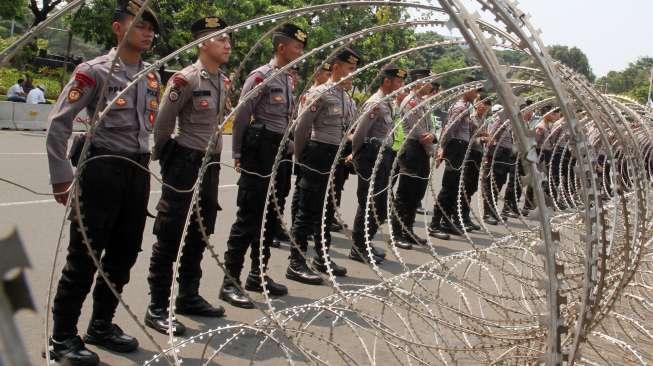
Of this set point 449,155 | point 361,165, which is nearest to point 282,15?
point 361,165

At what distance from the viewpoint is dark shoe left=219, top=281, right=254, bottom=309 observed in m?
4.41

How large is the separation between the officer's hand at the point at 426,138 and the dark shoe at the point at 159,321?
381cm

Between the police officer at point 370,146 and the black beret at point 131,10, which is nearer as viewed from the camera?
the black beret at point 131,10

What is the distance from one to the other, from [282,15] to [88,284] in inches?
64.2

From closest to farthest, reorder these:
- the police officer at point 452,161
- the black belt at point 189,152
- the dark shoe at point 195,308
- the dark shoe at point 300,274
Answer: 1. the black belt at point 189,152
2. the dark shoe at point 195,308
3. the dark shoe at point 300,274
4. the police officer at point 452,161

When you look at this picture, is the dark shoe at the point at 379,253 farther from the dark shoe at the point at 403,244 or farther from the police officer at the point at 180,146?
the police officer at the point at 180,146

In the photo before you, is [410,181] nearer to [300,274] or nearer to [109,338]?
[300,274]

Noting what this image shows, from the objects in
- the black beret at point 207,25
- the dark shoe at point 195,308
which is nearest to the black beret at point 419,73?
the black beret at point 207,25

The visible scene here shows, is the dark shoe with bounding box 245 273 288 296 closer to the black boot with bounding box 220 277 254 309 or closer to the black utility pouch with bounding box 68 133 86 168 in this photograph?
the black boot with bounding box 220 277 254 309

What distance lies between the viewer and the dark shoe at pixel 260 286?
4785 millimetres

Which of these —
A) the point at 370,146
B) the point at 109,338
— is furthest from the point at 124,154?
the point at 370,146

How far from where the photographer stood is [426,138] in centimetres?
699

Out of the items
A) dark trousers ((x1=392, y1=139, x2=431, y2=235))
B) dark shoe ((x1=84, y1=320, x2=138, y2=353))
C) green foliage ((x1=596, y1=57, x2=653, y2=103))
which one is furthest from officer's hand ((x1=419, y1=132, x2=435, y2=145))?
green foliage ((x1=596, y1=57, x2=653, y2=103))

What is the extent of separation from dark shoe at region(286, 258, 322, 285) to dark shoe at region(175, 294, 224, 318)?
3.77 ft
